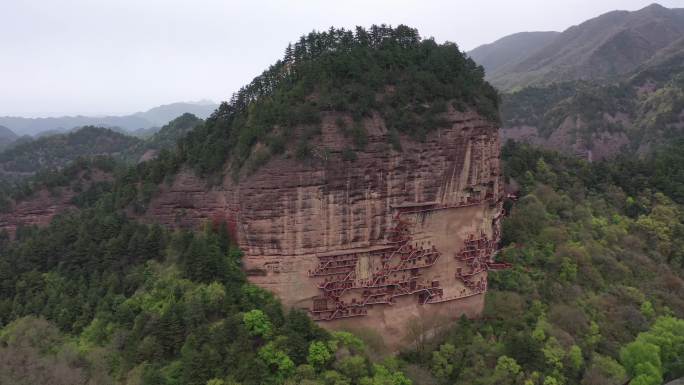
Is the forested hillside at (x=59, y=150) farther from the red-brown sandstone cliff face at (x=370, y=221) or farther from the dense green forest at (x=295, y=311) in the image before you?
the red-brown sandstone cliff face at (x=370, y=221)

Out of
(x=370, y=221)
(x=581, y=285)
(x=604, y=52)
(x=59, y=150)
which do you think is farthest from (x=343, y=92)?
(x=604, y=52)

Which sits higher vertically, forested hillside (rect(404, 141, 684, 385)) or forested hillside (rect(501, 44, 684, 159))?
forested hillside (rect(501, 44, 684, 159))

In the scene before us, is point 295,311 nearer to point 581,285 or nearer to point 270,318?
point 270,318

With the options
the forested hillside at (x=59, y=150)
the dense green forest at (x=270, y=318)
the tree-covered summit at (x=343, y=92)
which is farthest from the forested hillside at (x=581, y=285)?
the forested hillside at (x=59, y=150)

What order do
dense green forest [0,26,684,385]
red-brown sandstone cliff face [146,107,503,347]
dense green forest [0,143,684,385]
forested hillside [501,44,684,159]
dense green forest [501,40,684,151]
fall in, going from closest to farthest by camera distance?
dense green forest [0,143,684,385], dense green forest [0,26,684,385], red-brown sandstone cliff face [146,107,503,347], dense green forest [501,40,684,151], forested hillside [501,44,684,159]

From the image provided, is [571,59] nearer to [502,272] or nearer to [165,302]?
[502,272]

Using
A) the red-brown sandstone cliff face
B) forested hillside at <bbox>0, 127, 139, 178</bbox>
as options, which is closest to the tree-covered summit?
the red-brown sandstone cliff face

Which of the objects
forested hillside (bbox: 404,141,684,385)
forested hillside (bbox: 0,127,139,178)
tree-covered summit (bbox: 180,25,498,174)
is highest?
tree-covered summit (bbox: 180,25,498,174)

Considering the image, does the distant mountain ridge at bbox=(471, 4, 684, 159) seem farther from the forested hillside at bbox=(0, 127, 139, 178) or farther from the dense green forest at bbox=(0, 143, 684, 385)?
the forested hillside at bbox=(0, 127, 139, 178)
